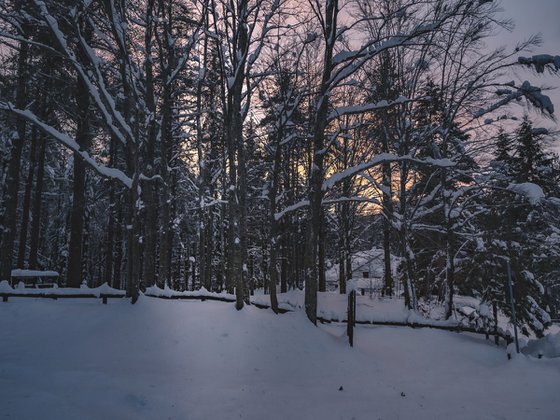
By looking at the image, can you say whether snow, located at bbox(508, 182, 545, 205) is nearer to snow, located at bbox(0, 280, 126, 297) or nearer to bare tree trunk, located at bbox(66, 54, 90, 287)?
snow, located at bbox(0, 280, 126, 297)

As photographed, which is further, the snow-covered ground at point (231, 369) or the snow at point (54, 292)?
the snow at point (54, 292)

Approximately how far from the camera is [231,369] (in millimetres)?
7066

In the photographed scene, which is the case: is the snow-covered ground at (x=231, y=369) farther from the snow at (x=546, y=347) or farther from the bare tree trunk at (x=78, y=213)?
the bare tree trunk at (x=78, y=213)

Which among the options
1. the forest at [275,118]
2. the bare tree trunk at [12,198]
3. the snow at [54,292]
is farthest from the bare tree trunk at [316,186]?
the bare tree trunk at [12,198]

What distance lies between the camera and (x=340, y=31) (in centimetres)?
1017

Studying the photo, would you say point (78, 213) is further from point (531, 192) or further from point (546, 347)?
point (546, 347)

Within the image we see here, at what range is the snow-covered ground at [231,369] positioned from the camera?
519 cm

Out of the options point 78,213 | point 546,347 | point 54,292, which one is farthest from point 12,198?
point 546,347

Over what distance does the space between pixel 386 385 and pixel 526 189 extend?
249 inches

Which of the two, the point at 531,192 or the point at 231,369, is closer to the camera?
the point at 231,369

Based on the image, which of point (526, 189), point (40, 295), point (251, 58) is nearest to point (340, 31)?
point (251, 58)

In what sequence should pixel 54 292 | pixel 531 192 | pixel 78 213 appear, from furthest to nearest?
pixel 78 213 → pixel 54 292 → pixel 531 192

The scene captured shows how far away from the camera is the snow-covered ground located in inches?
204

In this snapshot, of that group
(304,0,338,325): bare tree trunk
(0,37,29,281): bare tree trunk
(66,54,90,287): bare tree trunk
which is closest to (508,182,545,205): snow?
(304,0,338,325): bare tree trunk
